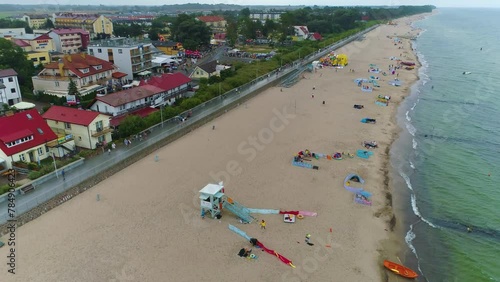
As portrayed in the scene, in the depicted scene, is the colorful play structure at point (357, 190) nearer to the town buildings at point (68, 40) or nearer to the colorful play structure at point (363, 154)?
the colorful play structure at point (363, 154)

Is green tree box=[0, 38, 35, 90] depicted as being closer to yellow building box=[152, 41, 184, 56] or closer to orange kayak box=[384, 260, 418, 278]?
yellow building box=[152, 41, 184, 56]

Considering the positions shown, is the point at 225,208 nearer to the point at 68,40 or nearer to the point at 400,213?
the point at 400,213

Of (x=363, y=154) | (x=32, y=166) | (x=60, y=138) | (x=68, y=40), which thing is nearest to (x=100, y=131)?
(x=60, y=138)

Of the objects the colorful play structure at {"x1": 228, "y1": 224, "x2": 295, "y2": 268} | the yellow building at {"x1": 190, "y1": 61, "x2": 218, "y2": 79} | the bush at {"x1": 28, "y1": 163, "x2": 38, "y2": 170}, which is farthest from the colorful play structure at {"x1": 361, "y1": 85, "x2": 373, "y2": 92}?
the bush at {"x1": 28, "y1": 163, "x2": 38, "y2": 170}

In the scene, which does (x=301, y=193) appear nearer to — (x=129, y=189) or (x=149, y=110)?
(x=129, y=189)

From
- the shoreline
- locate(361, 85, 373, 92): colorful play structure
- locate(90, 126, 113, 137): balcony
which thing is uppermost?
locate(90, 126, 113, 137): balcony

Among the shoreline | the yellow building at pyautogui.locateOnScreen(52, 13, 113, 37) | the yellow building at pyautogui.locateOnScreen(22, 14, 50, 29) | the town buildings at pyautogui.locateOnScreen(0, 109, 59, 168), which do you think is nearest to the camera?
the shoreline

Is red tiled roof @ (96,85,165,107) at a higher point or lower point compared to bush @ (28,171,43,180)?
higher

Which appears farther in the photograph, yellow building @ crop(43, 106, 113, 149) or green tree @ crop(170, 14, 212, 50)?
green tree @ crop(170, 14, 212, 50)
